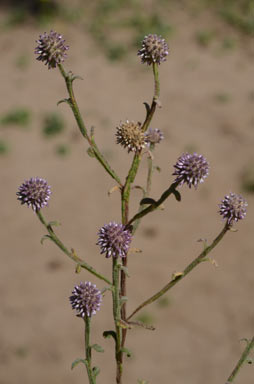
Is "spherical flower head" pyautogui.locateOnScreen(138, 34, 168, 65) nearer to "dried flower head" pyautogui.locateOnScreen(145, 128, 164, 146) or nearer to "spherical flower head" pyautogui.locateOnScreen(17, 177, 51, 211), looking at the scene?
"dried flower head" pyautogui.locateOnScreen(145, 128, 164, 146)

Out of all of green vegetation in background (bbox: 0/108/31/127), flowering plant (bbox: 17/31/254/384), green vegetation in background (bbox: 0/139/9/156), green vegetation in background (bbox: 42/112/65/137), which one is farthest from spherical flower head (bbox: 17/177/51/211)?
green vegetation in background (bbox: 0/108/31/127)

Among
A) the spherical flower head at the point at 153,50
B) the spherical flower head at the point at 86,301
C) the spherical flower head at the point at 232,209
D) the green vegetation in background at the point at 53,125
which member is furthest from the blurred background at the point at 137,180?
the spherical flower head at the point at 153,50

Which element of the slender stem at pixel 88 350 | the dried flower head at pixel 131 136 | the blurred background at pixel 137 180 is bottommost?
the slender stem at pixel 88 350

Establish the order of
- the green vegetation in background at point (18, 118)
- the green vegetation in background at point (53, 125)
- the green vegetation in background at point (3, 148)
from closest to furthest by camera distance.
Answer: the green vegetation in background at point (3, 148) < the green vegetation in background at point (53, 125) < the green vegetation in background at point (18, 118)

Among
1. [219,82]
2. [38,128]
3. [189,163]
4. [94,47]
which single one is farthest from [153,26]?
[189,163]

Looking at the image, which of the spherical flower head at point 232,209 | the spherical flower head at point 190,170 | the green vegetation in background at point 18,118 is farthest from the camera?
the green vegetation in background at point 18,118

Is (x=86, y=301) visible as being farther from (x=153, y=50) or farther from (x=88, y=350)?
(x=153, y=50)

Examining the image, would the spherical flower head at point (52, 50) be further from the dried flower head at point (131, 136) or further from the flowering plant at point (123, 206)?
the dried flower head at point (131, 136)

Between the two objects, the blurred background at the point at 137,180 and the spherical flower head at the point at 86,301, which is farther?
the blurred background at the point at 137,180
